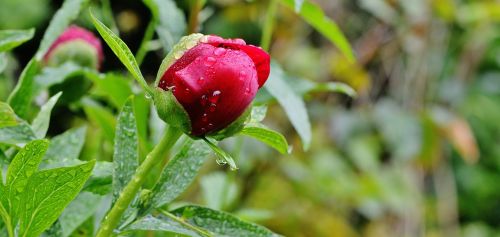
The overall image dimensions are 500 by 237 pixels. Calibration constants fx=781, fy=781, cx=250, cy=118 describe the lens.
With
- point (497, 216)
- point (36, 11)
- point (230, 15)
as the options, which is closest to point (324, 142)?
point (230, 15)

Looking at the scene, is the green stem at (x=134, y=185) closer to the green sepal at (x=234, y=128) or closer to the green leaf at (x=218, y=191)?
the green sepal at (x=234, y=128)

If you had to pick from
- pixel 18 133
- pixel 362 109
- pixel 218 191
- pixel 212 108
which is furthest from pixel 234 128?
pixel 362 109

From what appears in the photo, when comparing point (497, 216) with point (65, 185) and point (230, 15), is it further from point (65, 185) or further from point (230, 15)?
point (65, 185)

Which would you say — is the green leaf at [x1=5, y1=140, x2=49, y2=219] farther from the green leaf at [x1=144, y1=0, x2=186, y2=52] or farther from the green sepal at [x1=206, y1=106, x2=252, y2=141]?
the green leaf at [x1=144, y1=0, x2=186, y2=52]

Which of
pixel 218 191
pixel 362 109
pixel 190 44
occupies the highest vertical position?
pixel 190 44

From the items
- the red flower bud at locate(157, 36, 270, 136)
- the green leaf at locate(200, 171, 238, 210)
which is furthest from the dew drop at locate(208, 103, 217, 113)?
the green leaf at locate(200, 171, 238, 210)

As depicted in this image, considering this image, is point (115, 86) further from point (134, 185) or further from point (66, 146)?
point (134, 185)

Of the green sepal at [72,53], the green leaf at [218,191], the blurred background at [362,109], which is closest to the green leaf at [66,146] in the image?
the green sepal at [72,53]
